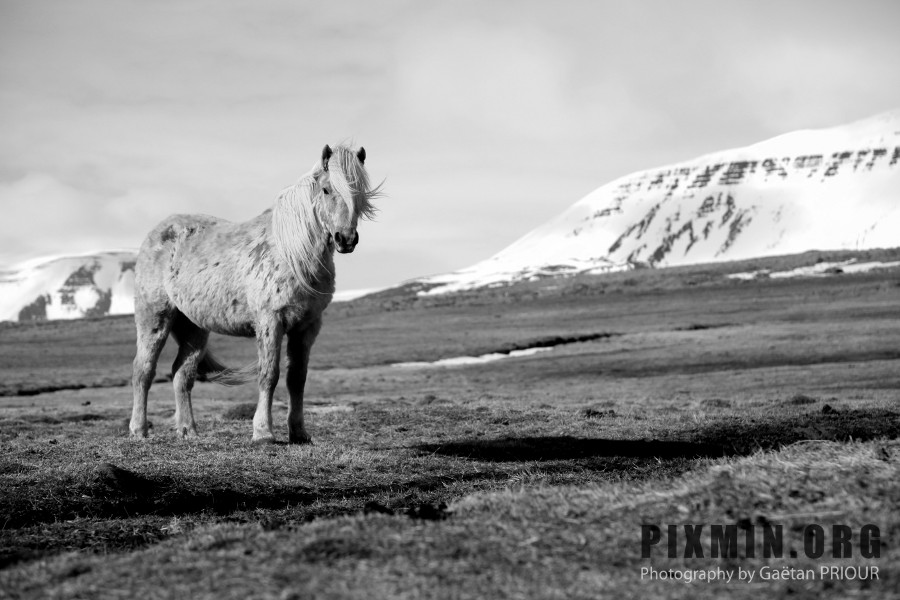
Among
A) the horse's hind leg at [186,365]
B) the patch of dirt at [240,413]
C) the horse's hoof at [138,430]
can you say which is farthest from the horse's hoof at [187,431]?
the patch of dirt at [240,413]

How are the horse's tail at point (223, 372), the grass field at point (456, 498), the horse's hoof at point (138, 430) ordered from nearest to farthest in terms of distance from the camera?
the grass field at point (456, 498), the horse's tail at point (223, 372), the horse's hoof at point (138, 430)

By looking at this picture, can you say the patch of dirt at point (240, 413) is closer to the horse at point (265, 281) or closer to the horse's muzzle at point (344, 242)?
the horse at point (265, 281)

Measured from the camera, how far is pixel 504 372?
4834 centimetres

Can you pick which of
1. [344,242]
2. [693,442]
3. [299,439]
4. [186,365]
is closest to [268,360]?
[299,439]

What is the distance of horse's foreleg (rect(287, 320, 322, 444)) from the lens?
15.1 metres

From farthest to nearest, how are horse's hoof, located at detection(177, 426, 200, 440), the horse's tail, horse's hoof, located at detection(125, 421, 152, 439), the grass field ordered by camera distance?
horse's hoof, located at detection(125, 421, 152, 439)
horse's hoof, located at detection(177, 426, 200, 440)
the horse's tail
the grass field

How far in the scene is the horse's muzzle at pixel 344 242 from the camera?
1384 cm

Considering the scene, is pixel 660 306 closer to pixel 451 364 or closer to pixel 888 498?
pixel 451 364

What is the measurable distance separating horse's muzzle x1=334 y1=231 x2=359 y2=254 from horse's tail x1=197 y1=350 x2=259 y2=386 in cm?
269

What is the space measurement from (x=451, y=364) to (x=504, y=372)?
878 cm

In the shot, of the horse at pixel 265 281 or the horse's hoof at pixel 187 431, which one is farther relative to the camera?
the horse's hoof at pixel 187 431

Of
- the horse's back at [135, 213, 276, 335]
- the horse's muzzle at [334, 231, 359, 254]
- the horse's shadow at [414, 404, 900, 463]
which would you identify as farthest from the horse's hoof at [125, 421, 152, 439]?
the horse's muzzle at [334, 231, 359, 254]

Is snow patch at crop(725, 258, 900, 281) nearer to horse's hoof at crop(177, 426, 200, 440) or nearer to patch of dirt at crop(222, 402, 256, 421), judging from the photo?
patch of dirt at crop(222, 402, 256, 421)

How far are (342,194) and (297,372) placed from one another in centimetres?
308
